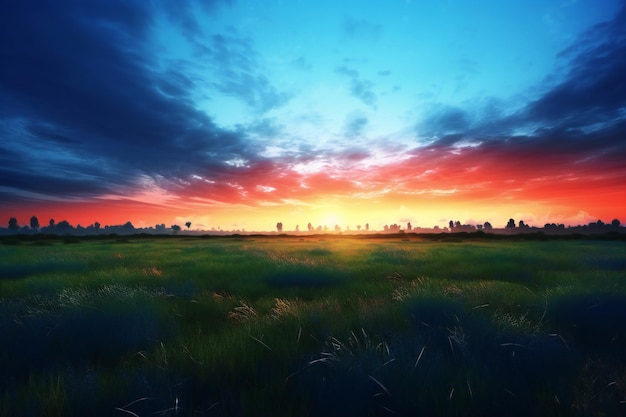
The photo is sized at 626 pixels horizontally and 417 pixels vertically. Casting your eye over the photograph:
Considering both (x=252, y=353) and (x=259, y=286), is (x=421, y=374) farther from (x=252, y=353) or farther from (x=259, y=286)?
(x=259, y=286)

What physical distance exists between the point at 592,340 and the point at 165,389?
4.92m

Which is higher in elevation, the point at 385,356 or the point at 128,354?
the point at 385,356

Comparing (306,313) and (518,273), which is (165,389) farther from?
(518,273)

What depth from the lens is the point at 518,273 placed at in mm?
9008

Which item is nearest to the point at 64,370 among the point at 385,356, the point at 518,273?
the point at 385,356

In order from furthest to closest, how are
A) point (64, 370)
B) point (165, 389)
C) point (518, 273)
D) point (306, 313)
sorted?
1. point (518, 273)
2. point (306, 313)
3. point (64, 370)
4. point (165, 389)

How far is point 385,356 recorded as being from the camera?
262 cm

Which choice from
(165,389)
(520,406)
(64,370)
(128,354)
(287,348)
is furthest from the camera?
(128,354)

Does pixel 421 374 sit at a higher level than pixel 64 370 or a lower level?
higher

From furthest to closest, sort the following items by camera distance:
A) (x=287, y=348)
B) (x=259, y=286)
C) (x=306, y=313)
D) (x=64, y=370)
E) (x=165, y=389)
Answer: (x=259, y=286), (x=306, y=313), (x=287, y=348), (x=64, y=370), (x=165, y=389)

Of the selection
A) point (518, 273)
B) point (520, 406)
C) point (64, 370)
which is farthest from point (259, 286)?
point (518, 273)

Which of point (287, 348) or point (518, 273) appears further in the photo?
point (518, 273)

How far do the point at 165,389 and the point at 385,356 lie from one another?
6.29ft

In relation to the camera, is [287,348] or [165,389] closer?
[165,389]
